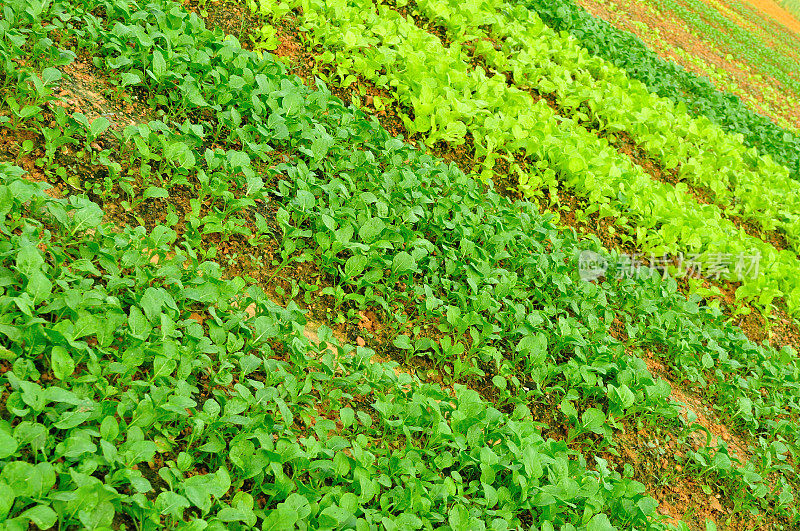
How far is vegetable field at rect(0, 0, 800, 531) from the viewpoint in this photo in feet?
8.15

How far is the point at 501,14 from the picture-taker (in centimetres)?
830

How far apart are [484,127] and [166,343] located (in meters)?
4.04

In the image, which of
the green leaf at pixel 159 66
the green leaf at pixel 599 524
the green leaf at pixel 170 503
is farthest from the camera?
the green leaf at pixel 159 66

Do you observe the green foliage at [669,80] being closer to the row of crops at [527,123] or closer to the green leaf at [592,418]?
the row of crops at [527,123]

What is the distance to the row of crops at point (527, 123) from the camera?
567 cm

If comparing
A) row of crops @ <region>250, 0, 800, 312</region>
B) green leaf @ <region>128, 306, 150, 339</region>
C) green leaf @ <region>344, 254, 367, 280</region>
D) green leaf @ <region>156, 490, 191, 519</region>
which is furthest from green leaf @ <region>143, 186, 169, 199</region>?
row of crops @ <region>250, 0, 800, 312</region>

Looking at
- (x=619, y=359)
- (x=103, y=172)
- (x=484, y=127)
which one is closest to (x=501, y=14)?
(x=484, y=127)

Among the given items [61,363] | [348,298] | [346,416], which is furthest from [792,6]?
[61,363]

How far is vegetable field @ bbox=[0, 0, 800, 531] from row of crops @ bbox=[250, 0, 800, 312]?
4 cm

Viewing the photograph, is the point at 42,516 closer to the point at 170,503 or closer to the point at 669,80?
the point at 170,503

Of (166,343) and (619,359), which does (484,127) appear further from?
(166,343)

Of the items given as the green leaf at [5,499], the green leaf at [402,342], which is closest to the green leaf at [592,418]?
the green leaf at [402,342]

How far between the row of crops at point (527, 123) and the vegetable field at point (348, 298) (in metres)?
0.04

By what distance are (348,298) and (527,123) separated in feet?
10.9
